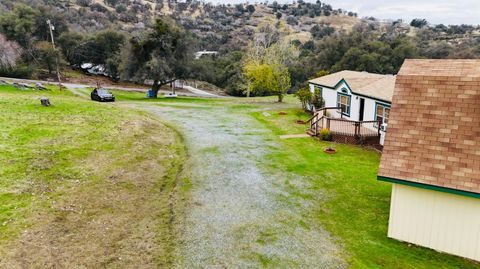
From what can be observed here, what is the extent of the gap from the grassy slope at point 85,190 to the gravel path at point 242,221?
885 mm

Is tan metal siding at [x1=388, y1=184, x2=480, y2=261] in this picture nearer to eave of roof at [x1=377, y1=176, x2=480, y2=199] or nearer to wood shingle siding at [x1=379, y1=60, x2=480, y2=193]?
eave of roof at [x1=377, y1=176, x2=480, y2=199]

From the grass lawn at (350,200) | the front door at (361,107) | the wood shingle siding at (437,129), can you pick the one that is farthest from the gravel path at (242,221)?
the front door at (361,107)

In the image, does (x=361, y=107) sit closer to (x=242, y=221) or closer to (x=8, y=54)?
(x=242, y=221)

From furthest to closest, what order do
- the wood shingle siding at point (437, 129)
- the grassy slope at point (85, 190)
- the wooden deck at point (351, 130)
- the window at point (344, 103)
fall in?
the window at point (344, 103)
the wooden deck at point (351, 130)
the wood shingle siding at point (437, 129)
the grassy slope at point (85, 190)

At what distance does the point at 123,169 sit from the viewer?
16.1m

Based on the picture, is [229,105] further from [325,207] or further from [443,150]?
[443,150]

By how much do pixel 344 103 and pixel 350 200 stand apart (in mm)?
14499

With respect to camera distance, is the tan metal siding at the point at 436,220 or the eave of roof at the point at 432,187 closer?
the eave of roof at the point at 432,187

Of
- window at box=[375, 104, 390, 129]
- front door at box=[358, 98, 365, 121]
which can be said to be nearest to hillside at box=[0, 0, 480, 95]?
front door at box=[358, 98, 365, 121]

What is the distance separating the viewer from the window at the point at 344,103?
26042 mm

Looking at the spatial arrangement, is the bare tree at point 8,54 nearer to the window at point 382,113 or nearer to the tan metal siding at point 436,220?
the window at point 382,113

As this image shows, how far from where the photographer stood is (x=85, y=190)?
44.2 feet

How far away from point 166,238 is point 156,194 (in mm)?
3751

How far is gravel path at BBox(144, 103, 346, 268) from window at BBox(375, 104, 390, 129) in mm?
7285
